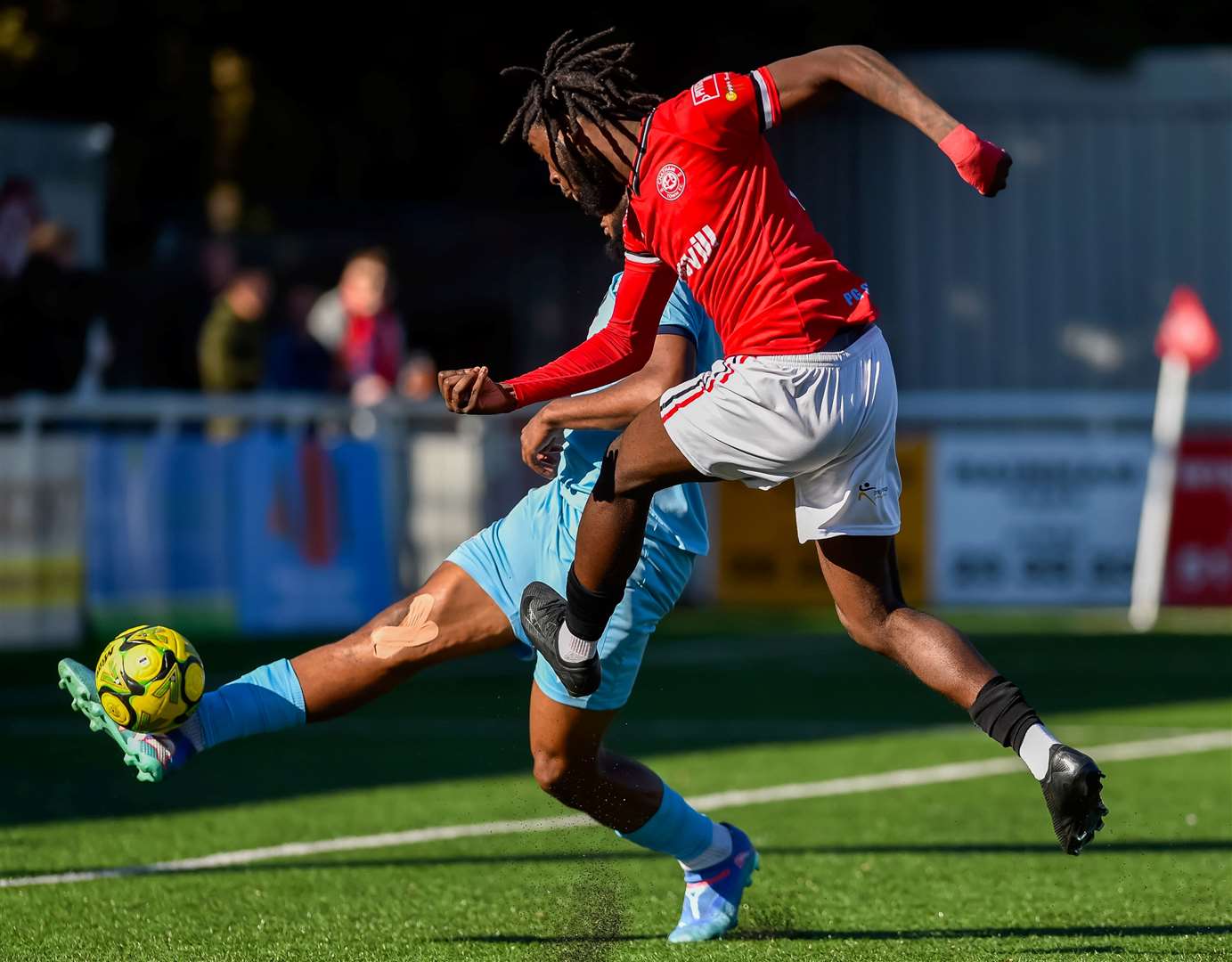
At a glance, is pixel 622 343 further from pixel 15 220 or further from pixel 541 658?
pixel 15 220

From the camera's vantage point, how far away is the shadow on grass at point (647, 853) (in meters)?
7.05

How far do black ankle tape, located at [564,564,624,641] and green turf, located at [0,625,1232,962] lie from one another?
815 mm

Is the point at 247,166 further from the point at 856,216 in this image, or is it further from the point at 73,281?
the point at 73,281

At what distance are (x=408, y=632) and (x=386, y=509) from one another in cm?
953

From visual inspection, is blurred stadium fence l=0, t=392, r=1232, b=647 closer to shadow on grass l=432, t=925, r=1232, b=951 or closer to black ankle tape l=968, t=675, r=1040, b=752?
shadow on grass l=432, t=925, r=1232, b=951

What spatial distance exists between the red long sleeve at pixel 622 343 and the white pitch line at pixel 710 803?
218cm

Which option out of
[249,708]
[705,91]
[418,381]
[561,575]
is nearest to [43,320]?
[418,381]

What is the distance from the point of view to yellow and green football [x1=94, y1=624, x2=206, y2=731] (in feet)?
18.3

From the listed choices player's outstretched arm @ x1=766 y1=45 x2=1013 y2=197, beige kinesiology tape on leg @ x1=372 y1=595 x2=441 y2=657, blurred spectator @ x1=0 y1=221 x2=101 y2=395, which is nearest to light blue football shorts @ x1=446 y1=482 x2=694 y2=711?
beige kinesiology tape on leg @ x1=372 y1=595 x2=441 y2=657

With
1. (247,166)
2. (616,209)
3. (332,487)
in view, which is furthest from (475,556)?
(247,166)

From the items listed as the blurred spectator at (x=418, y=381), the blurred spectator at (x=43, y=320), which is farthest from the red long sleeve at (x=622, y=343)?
the blurred spectator at (x=418, y=381)

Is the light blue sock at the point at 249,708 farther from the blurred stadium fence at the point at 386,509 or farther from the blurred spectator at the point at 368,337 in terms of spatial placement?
the blurred spectator at the point at 368,337

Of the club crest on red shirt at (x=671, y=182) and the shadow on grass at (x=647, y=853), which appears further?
the shadow on grass at (x=647, y=853)

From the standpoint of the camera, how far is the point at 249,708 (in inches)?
231
